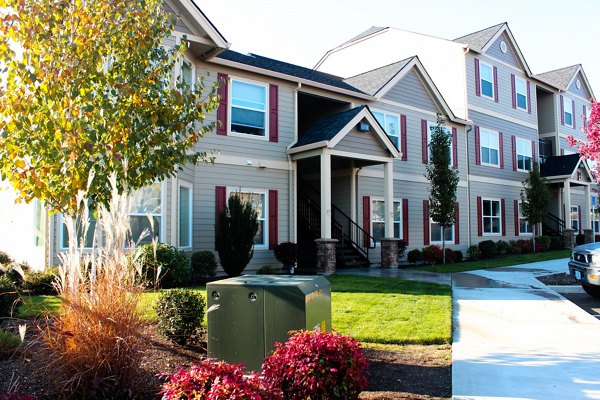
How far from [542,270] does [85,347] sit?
1510cm

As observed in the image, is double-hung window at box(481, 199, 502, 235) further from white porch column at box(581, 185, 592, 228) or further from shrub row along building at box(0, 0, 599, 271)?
white porch column at box(581, 185, 592, 228)

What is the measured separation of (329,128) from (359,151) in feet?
4.00

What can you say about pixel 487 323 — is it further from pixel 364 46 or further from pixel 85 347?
pixel 364 46

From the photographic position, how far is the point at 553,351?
20.1 ft

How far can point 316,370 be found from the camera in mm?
3711

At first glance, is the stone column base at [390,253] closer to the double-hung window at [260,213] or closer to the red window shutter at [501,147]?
the double-hung window at [260,213]

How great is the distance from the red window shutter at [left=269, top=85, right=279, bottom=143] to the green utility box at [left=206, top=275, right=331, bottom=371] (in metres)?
10.8

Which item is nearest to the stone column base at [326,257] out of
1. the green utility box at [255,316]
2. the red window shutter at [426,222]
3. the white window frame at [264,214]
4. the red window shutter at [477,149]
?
the white window frame at [264,214]

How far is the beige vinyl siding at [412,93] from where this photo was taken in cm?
1960

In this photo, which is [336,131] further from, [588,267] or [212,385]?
[212,385]

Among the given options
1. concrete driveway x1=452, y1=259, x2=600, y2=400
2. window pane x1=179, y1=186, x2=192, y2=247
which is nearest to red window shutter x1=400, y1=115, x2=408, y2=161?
concrete driveway x1=452, y1=259, x2=600, y2=400

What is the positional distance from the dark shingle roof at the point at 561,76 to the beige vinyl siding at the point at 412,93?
13.8 meters

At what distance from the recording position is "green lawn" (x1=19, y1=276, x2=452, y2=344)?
6.62 meters

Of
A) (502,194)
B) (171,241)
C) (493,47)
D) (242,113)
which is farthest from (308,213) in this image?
(493,47)
